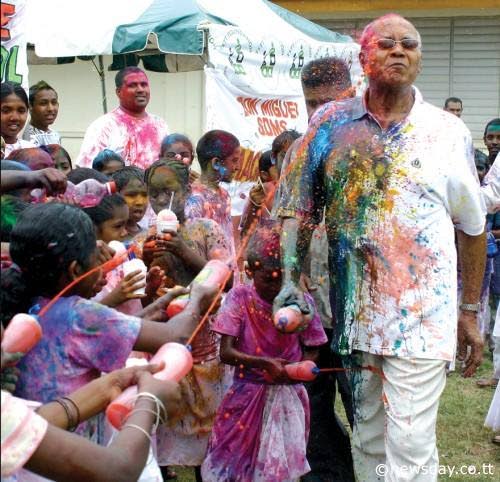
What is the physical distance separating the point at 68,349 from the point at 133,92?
4.54m

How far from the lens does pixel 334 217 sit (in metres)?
3.79

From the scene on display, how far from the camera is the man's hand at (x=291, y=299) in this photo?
11.9 feet

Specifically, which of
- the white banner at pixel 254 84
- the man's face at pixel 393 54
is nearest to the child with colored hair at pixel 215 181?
the man's face at pixel 393 54

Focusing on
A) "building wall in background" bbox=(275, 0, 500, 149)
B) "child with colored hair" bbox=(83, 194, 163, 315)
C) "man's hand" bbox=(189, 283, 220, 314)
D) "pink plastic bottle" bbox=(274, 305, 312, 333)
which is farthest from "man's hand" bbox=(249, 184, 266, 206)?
"building wall in background" bbox=(275, 0, 500, 149)

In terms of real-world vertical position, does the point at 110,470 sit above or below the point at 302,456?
above

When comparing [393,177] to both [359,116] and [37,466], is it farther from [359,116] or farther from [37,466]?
[37,466]

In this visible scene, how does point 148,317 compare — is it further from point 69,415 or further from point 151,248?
point 151,248

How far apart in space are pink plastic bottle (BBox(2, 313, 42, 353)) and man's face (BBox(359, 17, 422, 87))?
1.97 m

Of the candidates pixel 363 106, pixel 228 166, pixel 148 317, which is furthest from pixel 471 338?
pixel 228 166

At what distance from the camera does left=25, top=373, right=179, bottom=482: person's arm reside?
82.4 inches

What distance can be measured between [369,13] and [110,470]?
474 inches

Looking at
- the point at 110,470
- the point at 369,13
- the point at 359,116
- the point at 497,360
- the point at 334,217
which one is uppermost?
the point at 369,13

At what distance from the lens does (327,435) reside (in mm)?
4906

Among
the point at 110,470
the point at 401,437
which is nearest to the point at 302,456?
the point at 401,437
